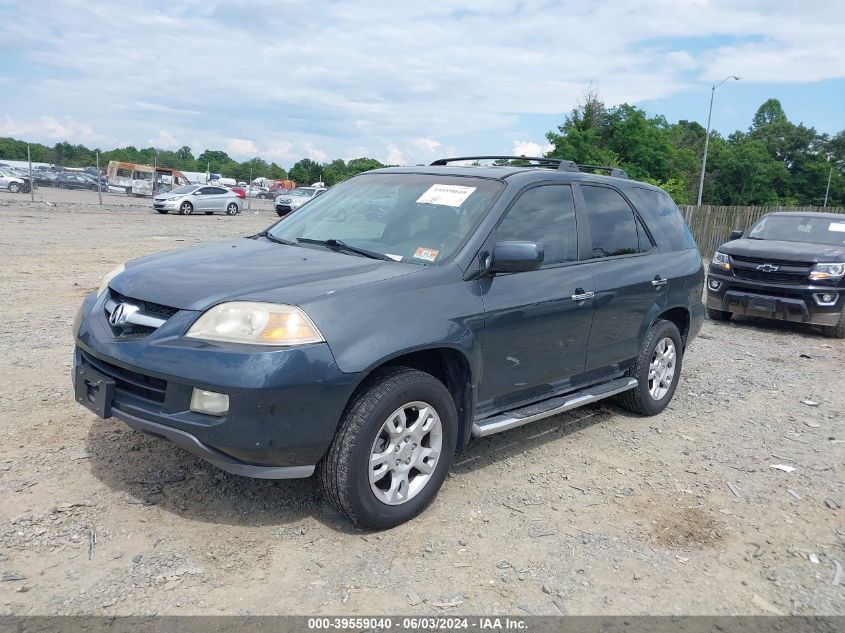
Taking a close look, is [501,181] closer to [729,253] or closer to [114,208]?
[729,253]

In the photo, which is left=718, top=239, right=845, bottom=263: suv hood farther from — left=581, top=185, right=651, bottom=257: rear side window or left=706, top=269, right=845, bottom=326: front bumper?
left=581, top=185, right=651, bottom=257: rear side window

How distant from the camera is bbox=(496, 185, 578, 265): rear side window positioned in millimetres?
4319

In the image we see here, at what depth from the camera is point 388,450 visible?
11.5 ft

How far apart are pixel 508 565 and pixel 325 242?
7.20 ft

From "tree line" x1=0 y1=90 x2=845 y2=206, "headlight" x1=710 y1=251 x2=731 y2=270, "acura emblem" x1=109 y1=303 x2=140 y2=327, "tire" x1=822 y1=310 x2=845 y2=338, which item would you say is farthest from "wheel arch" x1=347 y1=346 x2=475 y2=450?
"tree line" x1=0 y1=90 x2=845 y2=206

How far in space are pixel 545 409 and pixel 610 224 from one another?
1558 millimetres

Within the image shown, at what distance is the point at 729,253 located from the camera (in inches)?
401

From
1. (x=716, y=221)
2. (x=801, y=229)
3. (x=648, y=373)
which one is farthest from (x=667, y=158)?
(x=648, y=373)

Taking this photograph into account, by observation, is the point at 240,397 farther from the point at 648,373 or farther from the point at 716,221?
the point at 716,221

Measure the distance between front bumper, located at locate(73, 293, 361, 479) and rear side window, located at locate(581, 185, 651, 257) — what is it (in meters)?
2.44

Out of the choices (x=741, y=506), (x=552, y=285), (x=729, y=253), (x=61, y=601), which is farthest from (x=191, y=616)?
(x=729, y=253)

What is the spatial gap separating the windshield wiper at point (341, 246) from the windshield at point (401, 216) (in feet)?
0.11

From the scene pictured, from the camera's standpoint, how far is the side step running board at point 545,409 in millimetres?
4047

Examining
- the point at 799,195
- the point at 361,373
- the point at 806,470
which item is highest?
the point at 799,195
